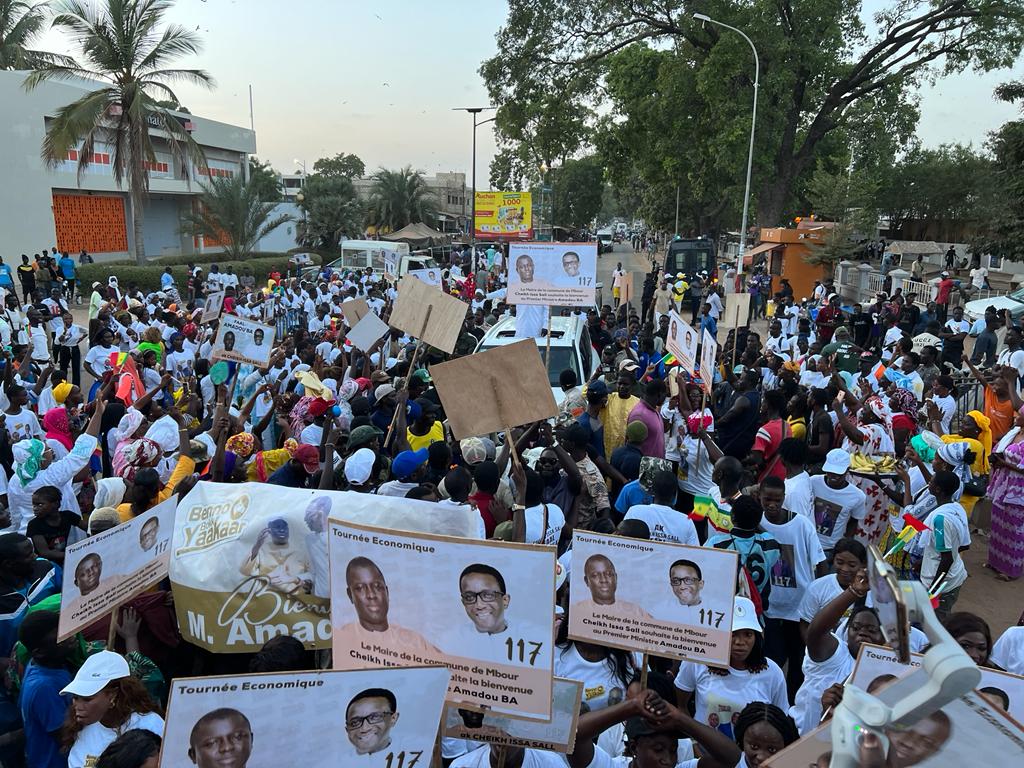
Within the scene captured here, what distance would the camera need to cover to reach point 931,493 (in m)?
5.53

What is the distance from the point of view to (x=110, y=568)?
11.7ft

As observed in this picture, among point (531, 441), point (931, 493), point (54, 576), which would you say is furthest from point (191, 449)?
point (931, 493)

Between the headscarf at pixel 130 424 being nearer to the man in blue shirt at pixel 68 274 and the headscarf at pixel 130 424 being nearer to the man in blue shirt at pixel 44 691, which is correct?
the man in blue shirt at pixel 44 691

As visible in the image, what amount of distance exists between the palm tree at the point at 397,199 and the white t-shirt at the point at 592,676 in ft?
160

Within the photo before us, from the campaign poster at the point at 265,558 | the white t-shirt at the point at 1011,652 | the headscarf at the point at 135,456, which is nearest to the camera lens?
the white t-shirt at the point at 1011,652

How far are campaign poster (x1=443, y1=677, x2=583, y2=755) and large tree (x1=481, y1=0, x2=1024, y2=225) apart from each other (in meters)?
28.6

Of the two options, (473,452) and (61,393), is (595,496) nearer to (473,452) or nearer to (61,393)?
(473,452)

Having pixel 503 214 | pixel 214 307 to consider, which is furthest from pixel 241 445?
pixel 503 214

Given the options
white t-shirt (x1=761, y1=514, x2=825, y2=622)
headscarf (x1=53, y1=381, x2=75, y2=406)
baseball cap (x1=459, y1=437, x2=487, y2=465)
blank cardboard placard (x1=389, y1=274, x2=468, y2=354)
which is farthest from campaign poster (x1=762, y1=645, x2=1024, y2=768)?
headscarf (x1=53, y1=381, x2=75, y2=406)

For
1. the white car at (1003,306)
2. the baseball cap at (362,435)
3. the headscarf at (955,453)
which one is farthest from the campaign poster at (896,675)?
the white car at (1003,306)

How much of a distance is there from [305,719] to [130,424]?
5312 mm

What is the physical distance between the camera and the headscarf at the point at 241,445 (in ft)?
21.2

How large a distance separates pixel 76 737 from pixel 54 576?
1606 millimetres

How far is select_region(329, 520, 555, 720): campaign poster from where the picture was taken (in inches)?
113
